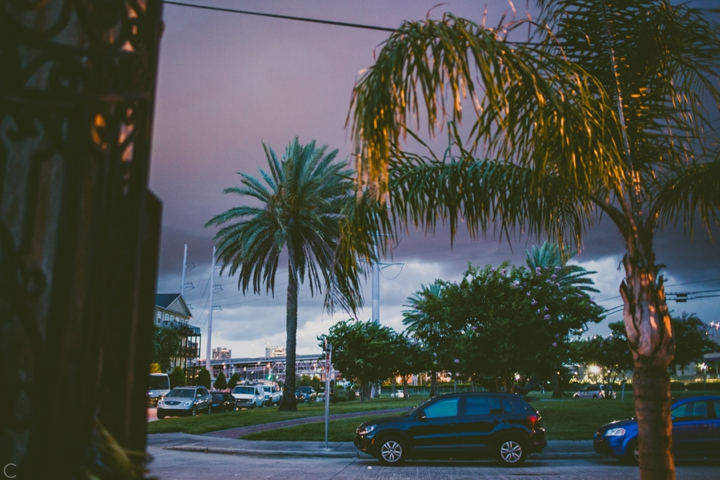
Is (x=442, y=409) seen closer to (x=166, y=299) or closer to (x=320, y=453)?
(x=320, y=453)

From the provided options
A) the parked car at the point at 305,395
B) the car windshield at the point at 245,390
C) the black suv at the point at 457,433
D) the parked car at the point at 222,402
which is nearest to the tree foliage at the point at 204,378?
the parked car at the point at 305,395

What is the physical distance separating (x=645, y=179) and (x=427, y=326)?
2205 cm

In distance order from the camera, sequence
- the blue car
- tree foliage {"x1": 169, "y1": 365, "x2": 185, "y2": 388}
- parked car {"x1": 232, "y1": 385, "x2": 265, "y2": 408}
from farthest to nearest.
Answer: tree foliage {"x1": 169, "y1": 365, "x2": 185, "y2": 388} < parked car {"x1": 232, "y1": 385, "x2": 265, "y2": 408} < the blue car

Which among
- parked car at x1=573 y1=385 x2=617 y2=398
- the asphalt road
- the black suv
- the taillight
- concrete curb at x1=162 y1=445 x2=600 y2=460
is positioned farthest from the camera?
parked car at x1=573 y1=385 x2=617 y2=398

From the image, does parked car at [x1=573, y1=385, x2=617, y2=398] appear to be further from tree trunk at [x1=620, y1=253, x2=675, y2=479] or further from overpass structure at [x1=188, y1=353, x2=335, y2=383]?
tree trunk at [x1=620, y1=253, x2=675, y2=479]

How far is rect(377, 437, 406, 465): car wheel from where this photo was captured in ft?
45.5

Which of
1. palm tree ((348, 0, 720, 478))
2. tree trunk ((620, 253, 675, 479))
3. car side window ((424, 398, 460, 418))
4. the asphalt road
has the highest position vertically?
palm tree ((348, 0, 720, 478))

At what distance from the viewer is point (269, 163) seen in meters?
27.6

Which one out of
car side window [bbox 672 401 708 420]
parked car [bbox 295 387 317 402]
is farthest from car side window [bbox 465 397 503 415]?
parked car [bbox 295 387 317 402]

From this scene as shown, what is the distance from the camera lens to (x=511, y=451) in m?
13.8

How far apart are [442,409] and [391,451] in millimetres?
1681

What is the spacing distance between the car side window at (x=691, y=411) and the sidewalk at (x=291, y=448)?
2454 mm

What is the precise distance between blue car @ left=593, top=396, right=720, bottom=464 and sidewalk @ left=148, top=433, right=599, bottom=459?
1.59 meters

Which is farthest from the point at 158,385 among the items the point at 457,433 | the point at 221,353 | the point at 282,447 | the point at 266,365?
the point at 221,353
